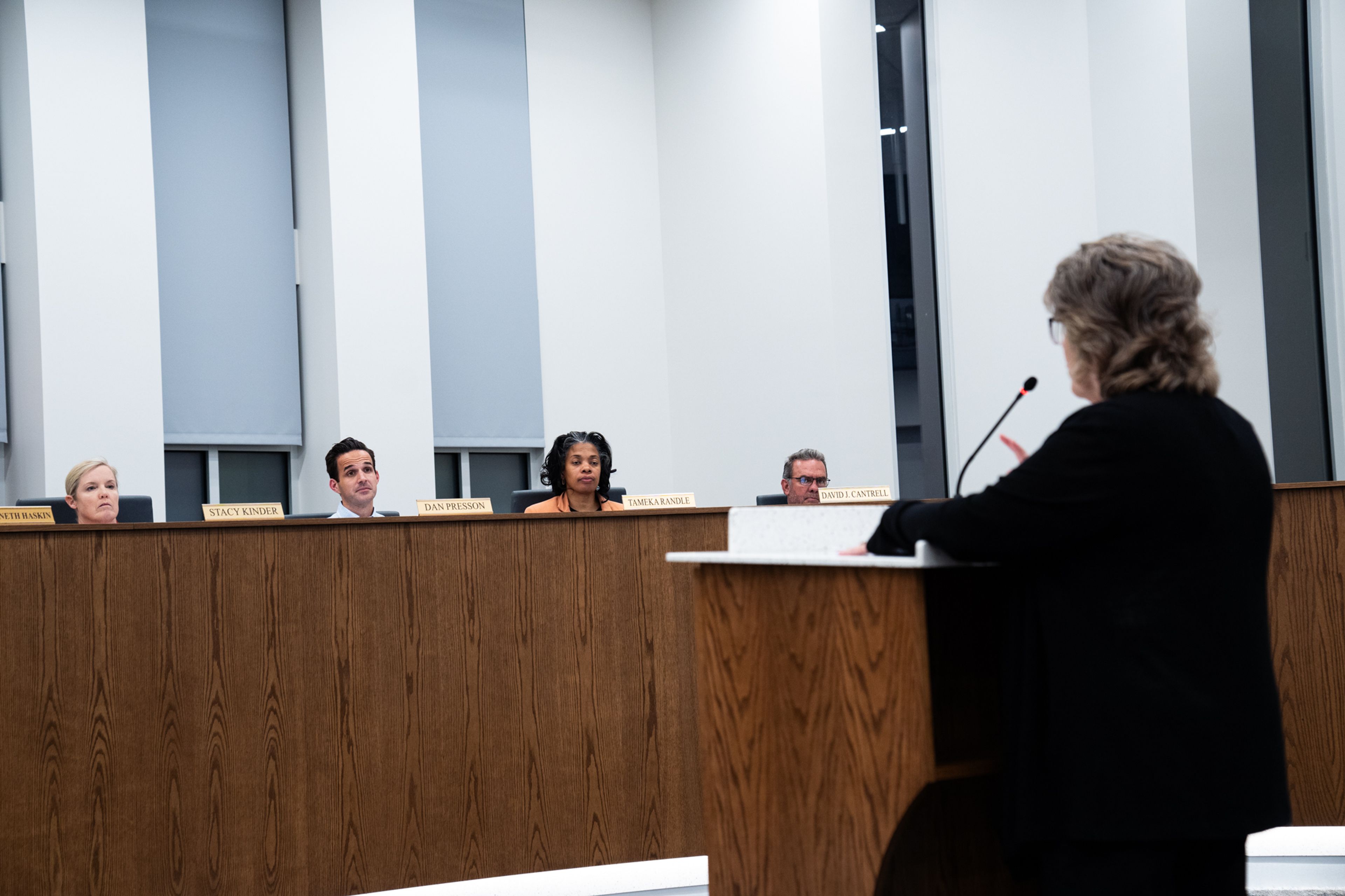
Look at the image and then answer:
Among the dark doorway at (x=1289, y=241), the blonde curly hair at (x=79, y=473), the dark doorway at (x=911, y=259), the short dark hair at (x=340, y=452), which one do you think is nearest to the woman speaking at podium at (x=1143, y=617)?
the short dark hair at (x=340, y=452)

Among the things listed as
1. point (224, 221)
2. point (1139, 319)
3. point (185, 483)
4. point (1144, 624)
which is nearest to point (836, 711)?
point (1144, 624)

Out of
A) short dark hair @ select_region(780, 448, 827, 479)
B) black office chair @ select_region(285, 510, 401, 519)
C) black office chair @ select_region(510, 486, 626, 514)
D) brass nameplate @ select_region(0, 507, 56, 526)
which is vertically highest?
short dark hair @ select_region(780, 448, 827, 479)

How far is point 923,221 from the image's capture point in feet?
19.4

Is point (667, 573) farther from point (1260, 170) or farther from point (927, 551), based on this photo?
point (1260, 170)

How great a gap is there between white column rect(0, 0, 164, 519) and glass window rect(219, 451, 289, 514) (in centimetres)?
56

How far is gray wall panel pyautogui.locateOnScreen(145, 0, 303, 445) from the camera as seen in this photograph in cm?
543

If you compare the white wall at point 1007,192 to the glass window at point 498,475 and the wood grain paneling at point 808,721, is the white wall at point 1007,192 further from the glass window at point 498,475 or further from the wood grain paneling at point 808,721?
the wood grain paneling at point 808,721

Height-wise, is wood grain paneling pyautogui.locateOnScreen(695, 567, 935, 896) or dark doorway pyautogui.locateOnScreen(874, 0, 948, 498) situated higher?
dark doorway pyautogui.locateOnScreen(874, 0, 948, 498)

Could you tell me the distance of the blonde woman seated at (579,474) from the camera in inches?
145

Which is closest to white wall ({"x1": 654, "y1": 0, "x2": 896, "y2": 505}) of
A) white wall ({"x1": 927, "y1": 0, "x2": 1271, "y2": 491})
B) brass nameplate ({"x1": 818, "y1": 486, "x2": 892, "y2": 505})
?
white wall ({"x1": 927, "y1": 0, "x2": 1271, "y2": 491})

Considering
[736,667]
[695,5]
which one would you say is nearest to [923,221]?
[695,5]

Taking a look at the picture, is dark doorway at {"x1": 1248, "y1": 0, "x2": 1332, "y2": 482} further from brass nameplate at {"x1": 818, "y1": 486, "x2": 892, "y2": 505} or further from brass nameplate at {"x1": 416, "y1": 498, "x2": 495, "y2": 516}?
brass nameplate at {"x1": 416, "y1": 498, "x2": 495, "y2": 516}

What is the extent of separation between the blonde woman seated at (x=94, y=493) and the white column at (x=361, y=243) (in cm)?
206

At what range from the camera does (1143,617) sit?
1180 mm
